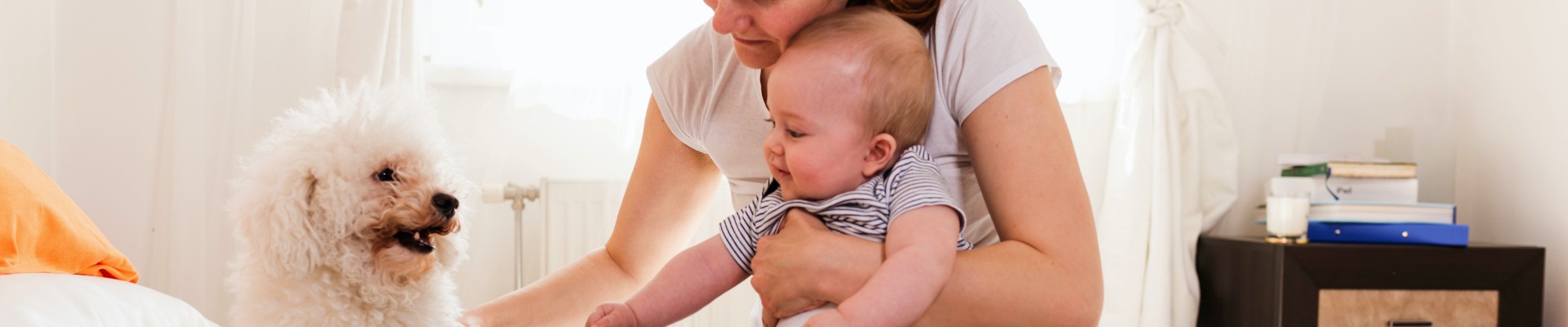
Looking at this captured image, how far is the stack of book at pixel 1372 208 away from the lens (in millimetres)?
2447

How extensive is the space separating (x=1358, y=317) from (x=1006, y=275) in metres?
1.82

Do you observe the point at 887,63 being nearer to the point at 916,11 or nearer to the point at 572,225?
the point at 916,11

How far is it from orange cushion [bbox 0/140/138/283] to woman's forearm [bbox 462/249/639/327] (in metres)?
0.69

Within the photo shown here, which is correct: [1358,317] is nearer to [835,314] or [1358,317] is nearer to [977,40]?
[977,40]

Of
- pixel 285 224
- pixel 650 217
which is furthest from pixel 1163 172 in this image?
pixel 285 224

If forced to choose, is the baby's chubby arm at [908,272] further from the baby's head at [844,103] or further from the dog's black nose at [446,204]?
the dog's black nose at [446,204]

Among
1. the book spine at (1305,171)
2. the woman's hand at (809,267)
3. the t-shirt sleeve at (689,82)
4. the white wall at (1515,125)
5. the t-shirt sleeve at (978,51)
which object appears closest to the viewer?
the woman's hand at (809,267)

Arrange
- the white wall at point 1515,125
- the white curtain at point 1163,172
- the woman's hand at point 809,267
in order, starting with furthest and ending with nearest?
1. the white curtain at point 1163,172
2. the white wall at point 1515,125
3. the woman's hand at point 809,267

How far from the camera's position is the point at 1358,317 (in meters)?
2.39

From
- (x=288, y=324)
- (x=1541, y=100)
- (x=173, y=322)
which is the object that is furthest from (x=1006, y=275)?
(x=1541, y=100)

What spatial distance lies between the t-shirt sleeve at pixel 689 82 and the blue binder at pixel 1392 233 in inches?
70.5

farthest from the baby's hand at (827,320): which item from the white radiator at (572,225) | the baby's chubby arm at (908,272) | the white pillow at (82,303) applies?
the white radiator at (572,225)

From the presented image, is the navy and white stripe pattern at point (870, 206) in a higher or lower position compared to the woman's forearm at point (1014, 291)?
higher

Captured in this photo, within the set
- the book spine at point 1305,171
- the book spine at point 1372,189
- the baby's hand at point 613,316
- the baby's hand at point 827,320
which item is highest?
the book spine at point 1305,171
